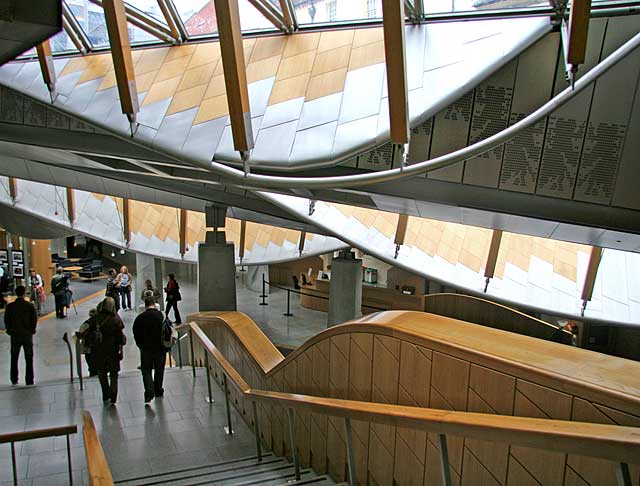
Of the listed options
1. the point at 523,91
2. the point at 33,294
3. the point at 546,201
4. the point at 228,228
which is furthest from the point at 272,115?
the point at 228,228

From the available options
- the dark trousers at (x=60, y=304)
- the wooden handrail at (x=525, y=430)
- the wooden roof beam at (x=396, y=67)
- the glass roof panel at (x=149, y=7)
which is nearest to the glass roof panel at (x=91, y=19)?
the glass roof panel at (x=149, y=7)

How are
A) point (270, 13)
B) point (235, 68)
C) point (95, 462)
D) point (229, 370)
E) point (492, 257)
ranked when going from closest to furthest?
point (95, 462) → point (235, 68) → point (229, 370) → point (270, 13) → point (492, 257)

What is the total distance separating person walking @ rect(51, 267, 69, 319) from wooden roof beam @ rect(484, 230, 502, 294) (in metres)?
14.4

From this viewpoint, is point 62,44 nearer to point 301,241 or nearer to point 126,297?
point 301,241

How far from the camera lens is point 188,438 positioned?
274 inches

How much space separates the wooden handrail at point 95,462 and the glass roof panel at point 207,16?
6.50 metres

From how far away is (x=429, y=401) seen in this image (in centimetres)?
418

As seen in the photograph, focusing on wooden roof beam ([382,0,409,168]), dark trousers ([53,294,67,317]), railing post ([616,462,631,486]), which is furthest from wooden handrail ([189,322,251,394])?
dark trousers ([53,294,67,317])

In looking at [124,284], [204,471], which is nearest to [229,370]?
[204,471]

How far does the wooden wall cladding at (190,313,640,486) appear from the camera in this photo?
9.91 feet

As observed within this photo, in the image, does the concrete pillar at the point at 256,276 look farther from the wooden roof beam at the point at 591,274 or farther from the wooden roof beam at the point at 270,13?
the wooden roof beam at the point at 270,13

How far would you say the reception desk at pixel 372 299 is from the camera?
21266mm

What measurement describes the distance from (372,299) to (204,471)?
683 inches

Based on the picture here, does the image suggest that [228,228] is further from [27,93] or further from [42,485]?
[42,485]
